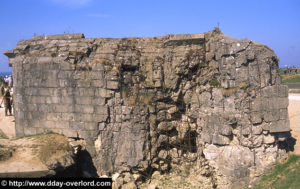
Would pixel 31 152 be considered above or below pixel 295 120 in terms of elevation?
below

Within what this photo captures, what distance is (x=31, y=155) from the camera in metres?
8.05

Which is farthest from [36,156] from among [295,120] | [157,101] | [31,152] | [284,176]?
[295,120]

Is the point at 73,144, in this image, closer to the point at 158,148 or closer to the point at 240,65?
the point at 158,148

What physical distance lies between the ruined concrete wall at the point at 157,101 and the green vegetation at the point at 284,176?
274 millimetres

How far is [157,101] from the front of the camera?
9.02 meters

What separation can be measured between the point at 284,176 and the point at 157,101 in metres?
4.14

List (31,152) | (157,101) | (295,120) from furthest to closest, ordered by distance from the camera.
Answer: (295,120)
(157,101)
(31,152)

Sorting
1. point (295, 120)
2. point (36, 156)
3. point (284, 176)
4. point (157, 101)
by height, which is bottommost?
point (284, 176)

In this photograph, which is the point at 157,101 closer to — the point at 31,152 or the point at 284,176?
the point at 31,152

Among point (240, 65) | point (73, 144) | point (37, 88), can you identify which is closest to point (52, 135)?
point (73, 144)

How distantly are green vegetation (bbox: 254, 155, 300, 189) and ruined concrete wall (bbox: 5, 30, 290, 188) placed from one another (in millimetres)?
274

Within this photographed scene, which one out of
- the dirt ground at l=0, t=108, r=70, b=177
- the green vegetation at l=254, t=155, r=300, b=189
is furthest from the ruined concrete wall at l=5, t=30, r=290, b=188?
the dirt ground at l=0, t=108, r=70, b=177

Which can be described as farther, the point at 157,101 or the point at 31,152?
the point at 157,101

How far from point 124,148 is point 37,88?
11.6ft
